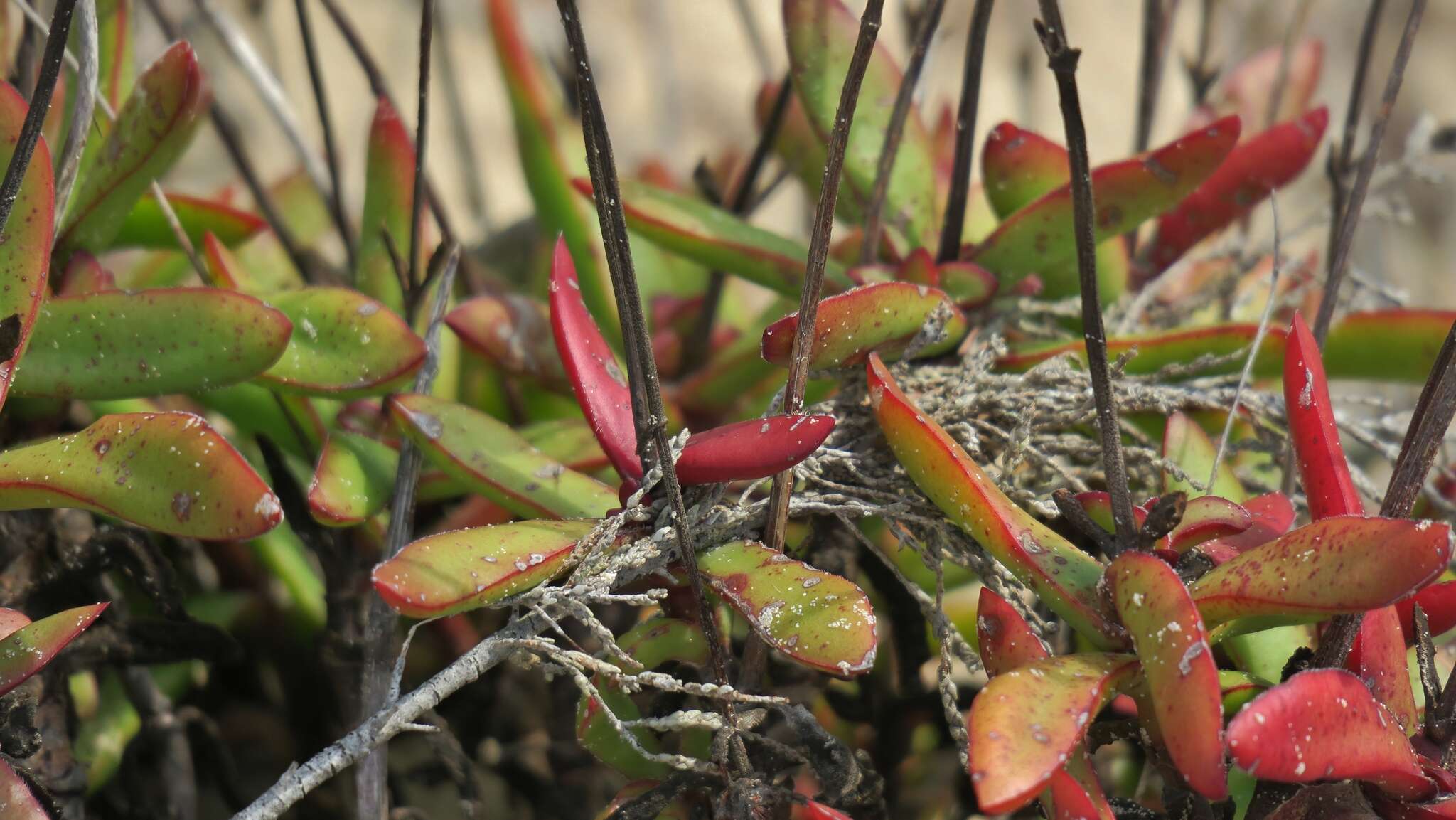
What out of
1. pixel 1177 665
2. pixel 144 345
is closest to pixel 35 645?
pixel 144 345

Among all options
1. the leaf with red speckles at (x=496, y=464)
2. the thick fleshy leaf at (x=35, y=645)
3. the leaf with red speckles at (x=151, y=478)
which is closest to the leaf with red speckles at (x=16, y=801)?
the thick fleshy leaf at (x=35, y=645)

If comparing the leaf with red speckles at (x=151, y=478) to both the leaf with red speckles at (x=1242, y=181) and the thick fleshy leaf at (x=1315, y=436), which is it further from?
the leaf with red speckles at (x=1242, y=181)

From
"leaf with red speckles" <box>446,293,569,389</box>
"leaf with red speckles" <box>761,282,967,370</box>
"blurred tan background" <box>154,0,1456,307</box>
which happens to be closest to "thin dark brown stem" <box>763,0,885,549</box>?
"leaf with red speckles" <box>761,282,967,370</box>

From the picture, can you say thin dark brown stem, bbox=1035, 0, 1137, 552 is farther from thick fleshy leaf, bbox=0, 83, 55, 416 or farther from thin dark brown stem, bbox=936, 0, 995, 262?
thick fleshy leaf, bbox=0, 83, 55, 416

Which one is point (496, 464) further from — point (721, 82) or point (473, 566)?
point (721, 82)

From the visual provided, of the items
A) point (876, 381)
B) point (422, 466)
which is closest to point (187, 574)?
point (422, 466)
